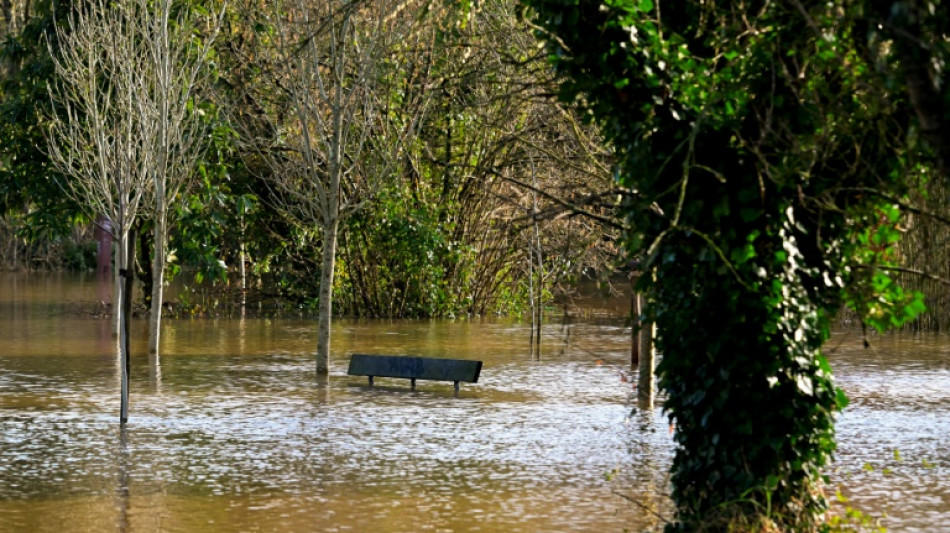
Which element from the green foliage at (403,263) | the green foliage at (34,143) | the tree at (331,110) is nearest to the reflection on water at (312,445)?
the tree at (331,110)

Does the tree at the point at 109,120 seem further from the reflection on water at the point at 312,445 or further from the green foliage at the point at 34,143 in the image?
the reflection on water at the point at 312,445

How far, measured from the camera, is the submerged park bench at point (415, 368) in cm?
1831

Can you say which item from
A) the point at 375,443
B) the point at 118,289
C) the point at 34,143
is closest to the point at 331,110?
the point at 118,289

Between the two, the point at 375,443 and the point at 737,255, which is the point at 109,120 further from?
the point at 737,255

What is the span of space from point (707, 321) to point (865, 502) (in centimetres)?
328

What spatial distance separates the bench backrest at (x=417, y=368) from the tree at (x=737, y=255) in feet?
28.6

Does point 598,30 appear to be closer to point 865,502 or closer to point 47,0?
point 865,502

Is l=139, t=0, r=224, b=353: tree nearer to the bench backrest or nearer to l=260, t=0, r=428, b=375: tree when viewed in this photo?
l=260, t=0, r=428, b=375: tree

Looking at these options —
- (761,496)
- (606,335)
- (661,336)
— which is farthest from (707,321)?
(606,335)

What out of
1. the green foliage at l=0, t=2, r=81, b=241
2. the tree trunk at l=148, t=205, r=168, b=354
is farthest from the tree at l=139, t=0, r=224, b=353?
the green foliage at l=0, t=2, r=81, b=241

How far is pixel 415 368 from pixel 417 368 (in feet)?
0.14

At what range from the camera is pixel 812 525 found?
30.6ft

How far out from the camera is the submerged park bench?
1831 centimetres

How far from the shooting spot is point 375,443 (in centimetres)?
1447
